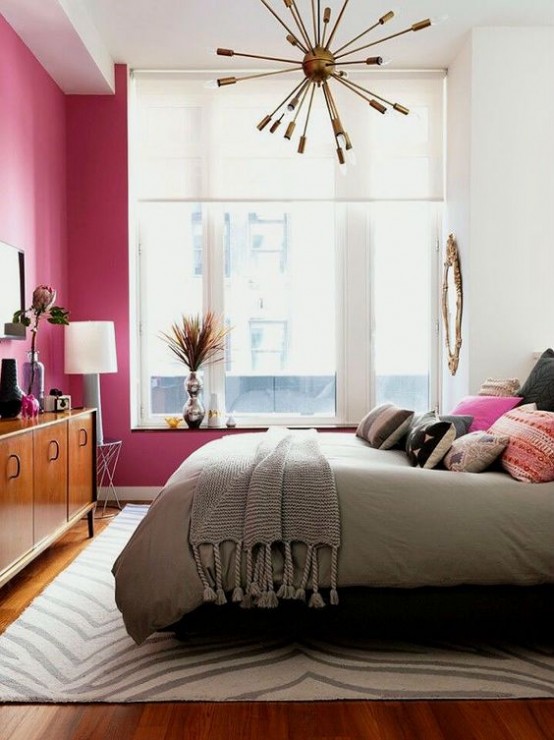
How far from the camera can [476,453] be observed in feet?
9.25

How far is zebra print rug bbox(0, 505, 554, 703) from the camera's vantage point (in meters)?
2.27

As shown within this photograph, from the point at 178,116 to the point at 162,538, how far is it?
12.9 ft

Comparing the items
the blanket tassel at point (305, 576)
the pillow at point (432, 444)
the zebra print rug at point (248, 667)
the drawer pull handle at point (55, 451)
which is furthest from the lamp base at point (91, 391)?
the blanket tassel at point (305, 576)

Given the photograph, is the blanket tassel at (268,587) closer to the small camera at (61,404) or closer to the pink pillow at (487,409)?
the pink pillow at (487,409)

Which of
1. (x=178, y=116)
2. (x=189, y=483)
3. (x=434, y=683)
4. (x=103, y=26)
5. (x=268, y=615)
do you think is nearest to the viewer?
(x=434, y=683)

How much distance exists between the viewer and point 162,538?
2.50 m

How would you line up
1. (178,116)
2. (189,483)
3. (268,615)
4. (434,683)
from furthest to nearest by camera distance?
1. (178,116)
2. (189,483)
3. (268,615)
4. (434,683)

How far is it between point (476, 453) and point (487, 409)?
1028mm

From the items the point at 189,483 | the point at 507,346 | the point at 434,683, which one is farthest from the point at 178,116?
the point at 434,683

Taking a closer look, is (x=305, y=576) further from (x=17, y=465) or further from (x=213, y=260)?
(x=213, y=260)

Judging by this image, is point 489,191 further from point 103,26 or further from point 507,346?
point 103,26

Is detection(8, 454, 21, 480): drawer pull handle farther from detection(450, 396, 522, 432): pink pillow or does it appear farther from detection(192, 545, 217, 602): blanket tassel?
detection(450, 396, 522, 432): pink pillow

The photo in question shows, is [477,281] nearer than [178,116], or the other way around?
[477,281]

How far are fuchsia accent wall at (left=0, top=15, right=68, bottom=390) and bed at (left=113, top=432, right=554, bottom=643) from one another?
6.64 feet
